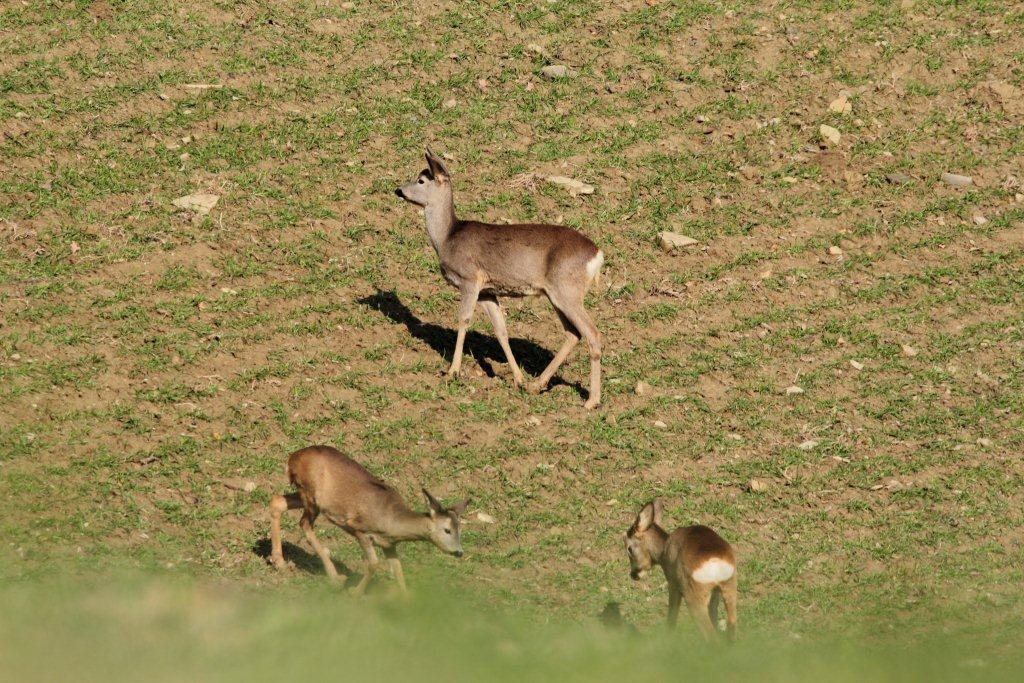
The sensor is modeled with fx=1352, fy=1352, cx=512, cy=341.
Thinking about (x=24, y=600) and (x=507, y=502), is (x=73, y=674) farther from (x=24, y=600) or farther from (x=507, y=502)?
(x=507, y=502)

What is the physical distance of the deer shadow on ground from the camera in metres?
13.3

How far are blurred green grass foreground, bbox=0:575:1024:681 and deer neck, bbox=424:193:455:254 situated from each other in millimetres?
4870

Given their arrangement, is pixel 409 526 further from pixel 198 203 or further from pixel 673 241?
pixel 198 203

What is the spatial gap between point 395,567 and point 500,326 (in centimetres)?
438

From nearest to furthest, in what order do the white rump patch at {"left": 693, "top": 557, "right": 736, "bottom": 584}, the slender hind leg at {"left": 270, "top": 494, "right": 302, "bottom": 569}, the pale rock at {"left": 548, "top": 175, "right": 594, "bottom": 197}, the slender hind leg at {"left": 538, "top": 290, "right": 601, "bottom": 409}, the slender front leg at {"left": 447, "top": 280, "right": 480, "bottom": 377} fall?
1. the white rump patch at {"left": 693, "top": 557, "right": 736, "bottom": 584}
2. the slender hind leg at {"left": 270, "top": 494, "right": 302, "bottom": 569}
3. the slender hind leg at {"left": 538, "top": 290, "right": 601, "bottom": 409}
4. the slender front leg at {"left": 447, "top": 280, "right": 480, "bottom": 377}
5. the pale rock at {"left": 548, "top": 175, "right": 594, "bottom": 197}

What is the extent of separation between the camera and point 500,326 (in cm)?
1305

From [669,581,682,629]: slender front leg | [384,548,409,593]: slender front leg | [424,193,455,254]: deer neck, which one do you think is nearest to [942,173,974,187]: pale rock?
[424,193,455,254]: deer neck

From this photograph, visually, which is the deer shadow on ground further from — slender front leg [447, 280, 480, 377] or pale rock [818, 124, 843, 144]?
pale rock [818, 124, 843, 144]

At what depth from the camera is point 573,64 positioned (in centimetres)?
1831

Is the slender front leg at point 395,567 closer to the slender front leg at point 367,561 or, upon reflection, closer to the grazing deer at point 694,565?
the slender front leg at point 367,561

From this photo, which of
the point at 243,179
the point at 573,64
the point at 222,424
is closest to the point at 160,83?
the point at 243,179

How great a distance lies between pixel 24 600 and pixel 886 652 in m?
5.57

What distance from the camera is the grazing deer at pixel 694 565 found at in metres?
8.35

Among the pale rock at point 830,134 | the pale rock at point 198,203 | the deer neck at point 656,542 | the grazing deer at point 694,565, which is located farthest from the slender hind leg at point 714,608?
the pale rock at point 830,134
